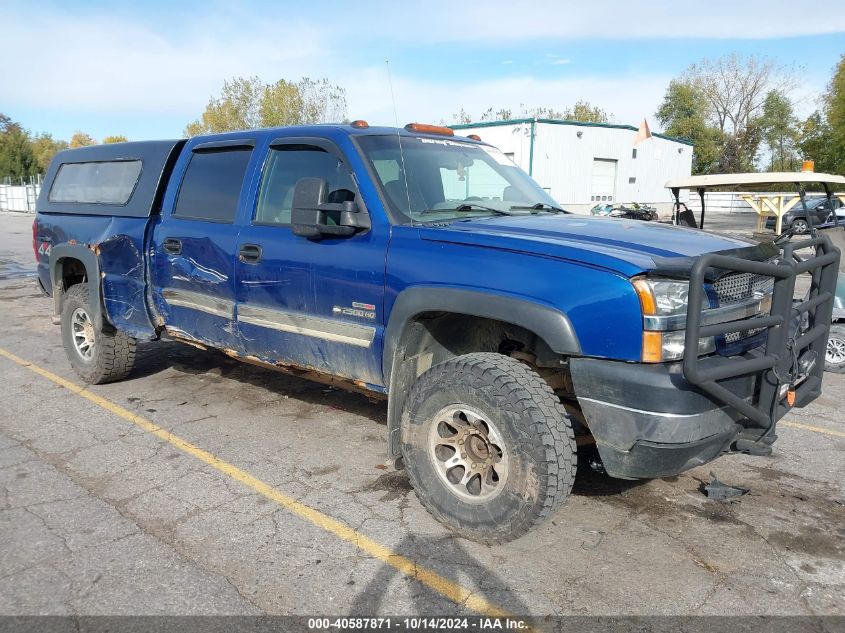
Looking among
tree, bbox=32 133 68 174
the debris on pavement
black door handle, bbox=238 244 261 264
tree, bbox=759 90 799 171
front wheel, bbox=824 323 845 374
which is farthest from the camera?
tree, bbox=32 133 68 174

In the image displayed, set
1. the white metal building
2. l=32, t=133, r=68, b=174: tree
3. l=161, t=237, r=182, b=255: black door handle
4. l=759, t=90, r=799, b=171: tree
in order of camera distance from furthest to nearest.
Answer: l=32, t=133, r=68, b=174: tree < l=759, t=90, r=799, b=171: tree < the white metal building < l=161, t=237, r=182, b=255: black door handle

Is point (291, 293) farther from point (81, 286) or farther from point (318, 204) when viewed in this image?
point (81, 286)

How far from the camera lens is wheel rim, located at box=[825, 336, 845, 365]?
6.26 m

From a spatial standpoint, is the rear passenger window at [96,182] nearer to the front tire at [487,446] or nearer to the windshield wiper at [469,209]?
the windshield wiper at [469,209]

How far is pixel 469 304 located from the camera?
3.09m

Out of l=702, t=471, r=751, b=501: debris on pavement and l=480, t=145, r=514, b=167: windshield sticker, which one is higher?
l=480, t=145, r=514, b=167: windshield sticker

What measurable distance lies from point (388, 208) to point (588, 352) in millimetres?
1418

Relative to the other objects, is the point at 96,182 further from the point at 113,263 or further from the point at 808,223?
the point at 808,223

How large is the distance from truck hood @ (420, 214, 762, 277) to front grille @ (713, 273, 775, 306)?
0.13 meters

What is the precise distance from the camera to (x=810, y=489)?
3.82 m

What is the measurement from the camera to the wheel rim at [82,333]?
5.80m

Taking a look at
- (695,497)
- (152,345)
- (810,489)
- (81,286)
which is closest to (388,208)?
(695,497)

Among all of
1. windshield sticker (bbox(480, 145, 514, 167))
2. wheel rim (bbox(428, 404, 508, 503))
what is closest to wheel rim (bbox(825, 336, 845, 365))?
windshield sticker (bbox(480, 145, 514, 167))

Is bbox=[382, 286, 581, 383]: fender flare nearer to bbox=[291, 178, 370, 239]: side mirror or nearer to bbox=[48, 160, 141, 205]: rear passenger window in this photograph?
bbox=[291, 178, 370, 239]: side mirror
